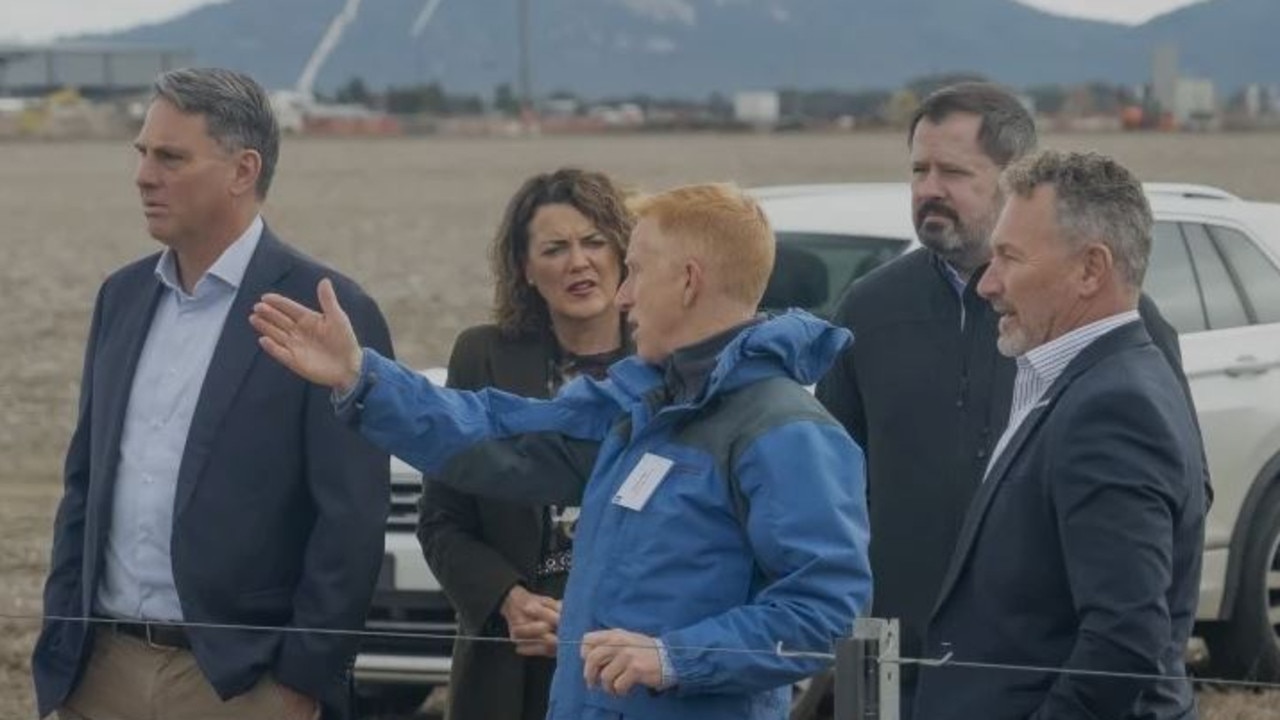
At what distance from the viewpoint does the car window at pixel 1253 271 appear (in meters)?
8.70

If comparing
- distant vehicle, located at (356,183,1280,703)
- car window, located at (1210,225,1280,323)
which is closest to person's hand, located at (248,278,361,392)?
distant vehicle, located at (356,183,1280,703)

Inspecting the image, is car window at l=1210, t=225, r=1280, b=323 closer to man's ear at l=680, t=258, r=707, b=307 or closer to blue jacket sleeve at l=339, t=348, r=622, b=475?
blue jacket sleeve at l=339, t=348, r=622, b=475

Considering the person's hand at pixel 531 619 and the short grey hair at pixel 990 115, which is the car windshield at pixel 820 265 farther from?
the person's hand at pixel 531 619

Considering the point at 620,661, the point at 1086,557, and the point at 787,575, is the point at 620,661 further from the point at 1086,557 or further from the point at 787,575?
the point at 1086,557

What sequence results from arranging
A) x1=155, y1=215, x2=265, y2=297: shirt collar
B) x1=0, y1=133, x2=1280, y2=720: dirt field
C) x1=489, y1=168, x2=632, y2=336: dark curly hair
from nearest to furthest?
x1=155, y1=215, x2=265, y2=297: shirt collar → x1=489, y1=168, x2=632, y2=336: dark curly hair → x1=0, y1=133, x2=1280, y2=720: dirt field

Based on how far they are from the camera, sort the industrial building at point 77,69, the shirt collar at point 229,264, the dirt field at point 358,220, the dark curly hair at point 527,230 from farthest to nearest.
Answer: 1. the industrial building at point 77,69
2. the dirt field at point 358,220
3. the dark curly hair at point 527,230
4. the shirt collar at point 229,264

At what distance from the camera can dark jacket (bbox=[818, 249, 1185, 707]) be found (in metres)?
5.11

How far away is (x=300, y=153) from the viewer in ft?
240

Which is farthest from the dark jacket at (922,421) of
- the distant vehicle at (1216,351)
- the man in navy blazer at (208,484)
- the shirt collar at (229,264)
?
the distant vehicle at (1216,351)

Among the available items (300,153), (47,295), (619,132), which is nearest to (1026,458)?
(47,295)

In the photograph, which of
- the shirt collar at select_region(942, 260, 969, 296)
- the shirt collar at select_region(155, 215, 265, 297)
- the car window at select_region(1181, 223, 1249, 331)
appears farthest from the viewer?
→ the car window at select_region(1181, 223, 1249, 331)

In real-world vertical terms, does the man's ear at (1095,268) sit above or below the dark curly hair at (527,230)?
above

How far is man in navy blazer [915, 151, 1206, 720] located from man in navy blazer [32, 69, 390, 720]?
4.03ft

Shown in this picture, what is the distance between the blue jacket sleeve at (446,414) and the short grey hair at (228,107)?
0.83 metres
